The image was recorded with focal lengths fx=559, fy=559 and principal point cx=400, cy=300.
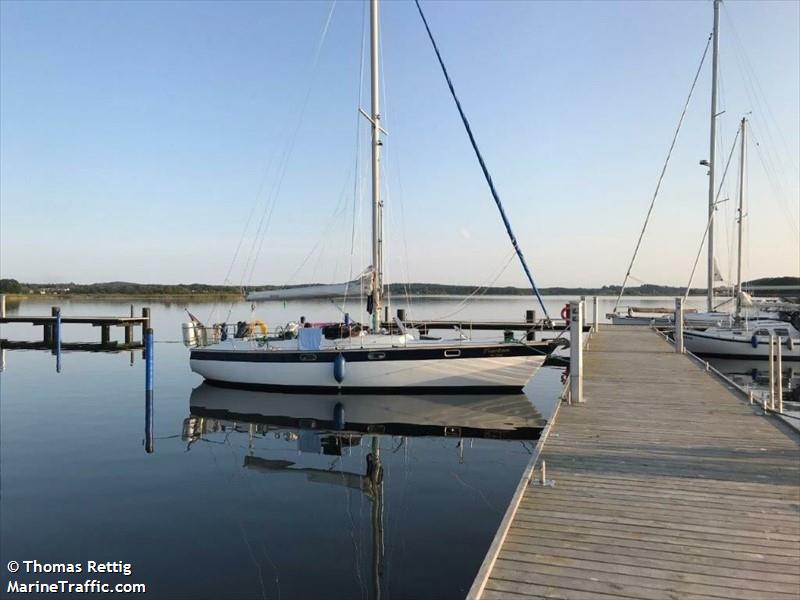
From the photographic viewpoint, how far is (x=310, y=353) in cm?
1683

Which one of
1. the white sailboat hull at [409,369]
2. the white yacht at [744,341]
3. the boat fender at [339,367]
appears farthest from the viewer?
the white yacht at [744,341]

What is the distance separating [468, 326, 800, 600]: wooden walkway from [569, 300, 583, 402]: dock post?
1.10m

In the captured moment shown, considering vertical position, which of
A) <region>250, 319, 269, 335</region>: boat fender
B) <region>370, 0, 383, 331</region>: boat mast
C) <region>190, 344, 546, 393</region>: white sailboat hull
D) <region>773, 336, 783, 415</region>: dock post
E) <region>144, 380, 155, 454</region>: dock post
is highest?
<region>370, 0, 383, 331</region>: boat mast

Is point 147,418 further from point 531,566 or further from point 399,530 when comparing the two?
point 531,566

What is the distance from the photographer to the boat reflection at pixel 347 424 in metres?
10.3

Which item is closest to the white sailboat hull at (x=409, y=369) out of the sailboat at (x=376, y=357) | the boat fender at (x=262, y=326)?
the sailboat at (x=376, y=357)

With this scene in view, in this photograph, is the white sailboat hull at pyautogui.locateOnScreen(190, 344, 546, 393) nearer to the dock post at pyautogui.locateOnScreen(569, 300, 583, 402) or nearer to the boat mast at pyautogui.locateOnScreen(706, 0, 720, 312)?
the dock post at pyautogui.locateOnScreen(569, 300, 583, 402)

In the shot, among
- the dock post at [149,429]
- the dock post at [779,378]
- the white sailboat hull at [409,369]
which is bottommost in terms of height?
the dock post at [149,429]

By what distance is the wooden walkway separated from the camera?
3.99 metres

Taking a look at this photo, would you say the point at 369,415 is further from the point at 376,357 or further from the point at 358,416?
the point at 376,357

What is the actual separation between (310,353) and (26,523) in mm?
9548

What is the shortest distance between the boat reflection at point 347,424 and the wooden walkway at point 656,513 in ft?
9.63

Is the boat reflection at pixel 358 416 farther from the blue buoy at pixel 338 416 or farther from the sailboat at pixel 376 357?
the sailboat at pixel 376 357

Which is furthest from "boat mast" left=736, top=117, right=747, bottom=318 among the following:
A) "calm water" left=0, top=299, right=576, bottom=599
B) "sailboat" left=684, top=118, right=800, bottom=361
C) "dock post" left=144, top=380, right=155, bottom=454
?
"dock post" left=144, top=380, right=155, bottom=454
